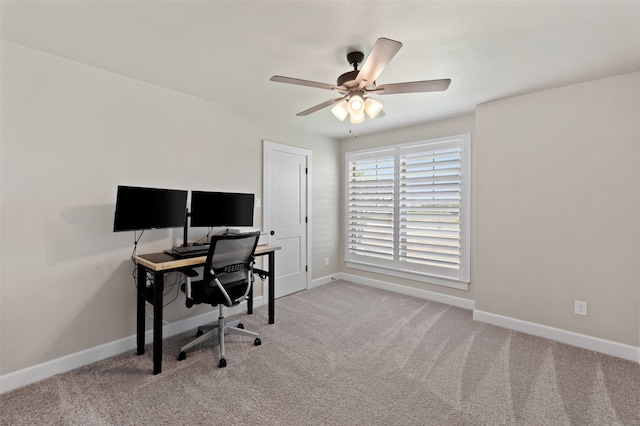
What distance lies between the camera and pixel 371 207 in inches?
177

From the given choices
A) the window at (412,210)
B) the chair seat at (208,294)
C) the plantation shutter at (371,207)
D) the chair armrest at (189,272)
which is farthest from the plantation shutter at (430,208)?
the chair armrest at (189,272)

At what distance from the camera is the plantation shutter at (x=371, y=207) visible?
4.29 metres

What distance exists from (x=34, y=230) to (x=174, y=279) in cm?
116

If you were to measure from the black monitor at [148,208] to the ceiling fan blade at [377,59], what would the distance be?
1.93 m

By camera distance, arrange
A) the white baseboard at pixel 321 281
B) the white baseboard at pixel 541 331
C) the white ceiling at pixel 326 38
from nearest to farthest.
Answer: the white ceiling at pixel 326 38 → the white baseboard at pixel 541 331 → the white baseboard at pixel 321 281

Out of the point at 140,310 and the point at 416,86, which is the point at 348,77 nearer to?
the point at 416,86

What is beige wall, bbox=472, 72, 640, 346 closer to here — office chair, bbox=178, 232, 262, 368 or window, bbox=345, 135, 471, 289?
window, bbox=345, 135, 471, 289

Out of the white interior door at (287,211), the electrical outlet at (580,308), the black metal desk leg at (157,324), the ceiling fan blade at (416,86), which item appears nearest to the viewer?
the ceiling fan blade at (416,86)

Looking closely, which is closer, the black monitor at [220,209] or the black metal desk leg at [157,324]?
the black metal desk leg at [157,324]

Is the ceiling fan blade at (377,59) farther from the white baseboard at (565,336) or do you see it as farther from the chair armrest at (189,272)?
the white baseboard at (565,336)

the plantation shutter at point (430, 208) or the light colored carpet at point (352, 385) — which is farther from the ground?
the plantation shutter at point (430, 208)

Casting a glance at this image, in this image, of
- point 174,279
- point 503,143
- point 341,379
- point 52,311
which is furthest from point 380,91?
point 52,311

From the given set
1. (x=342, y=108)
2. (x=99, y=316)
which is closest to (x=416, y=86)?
(x=342, y=108)

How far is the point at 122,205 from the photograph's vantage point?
224 centimetres
